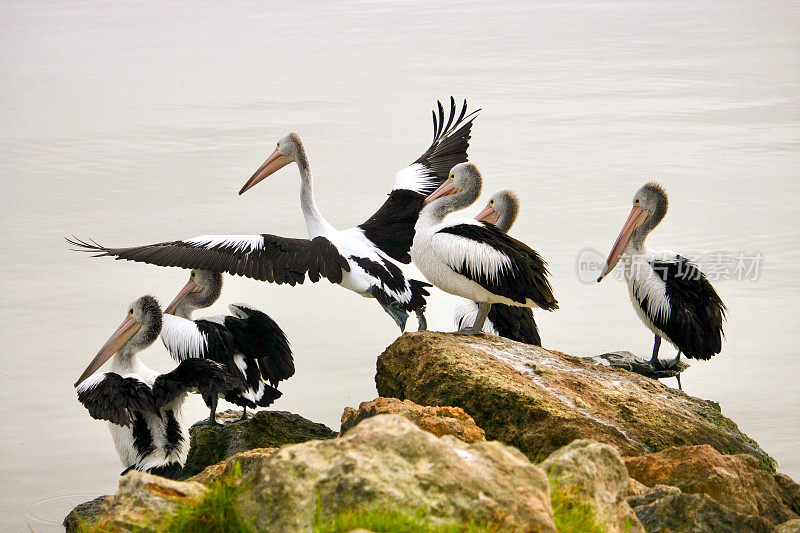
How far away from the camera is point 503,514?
109 inches

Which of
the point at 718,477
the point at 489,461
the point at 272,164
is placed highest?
the point at 272,164

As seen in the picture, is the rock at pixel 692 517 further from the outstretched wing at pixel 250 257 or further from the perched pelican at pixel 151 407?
the outstretched wing at pixel 250 257

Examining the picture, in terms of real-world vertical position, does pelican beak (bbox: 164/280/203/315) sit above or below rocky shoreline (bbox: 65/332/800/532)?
above

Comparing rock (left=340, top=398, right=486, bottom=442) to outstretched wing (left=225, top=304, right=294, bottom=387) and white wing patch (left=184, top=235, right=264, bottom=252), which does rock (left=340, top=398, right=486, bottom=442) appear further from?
white wing patch (left=184, top=235, right=264, bottom=252)

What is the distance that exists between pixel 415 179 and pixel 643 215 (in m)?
1.60

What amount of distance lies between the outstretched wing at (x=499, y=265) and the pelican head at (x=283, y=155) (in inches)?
101

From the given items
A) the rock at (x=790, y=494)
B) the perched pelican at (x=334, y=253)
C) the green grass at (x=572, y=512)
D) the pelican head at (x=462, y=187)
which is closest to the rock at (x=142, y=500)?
the green grass at (x=572, y=512)

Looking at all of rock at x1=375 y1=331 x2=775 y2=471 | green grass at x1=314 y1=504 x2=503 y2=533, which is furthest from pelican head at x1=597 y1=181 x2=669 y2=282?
green grass at x1=314 y1=504 x2=503 y2=533

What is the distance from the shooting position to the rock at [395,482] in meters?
2.79

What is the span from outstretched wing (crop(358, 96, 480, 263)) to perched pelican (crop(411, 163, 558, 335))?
102 centimetres

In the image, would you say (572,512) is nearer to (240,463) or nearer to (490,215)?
(240,463)

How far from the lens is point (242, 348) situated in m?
6.06

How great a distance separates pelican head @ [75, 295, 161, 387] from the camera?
6.04m

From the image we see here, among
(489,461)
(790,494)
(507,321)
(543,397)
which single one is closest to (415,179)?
(507,321)
